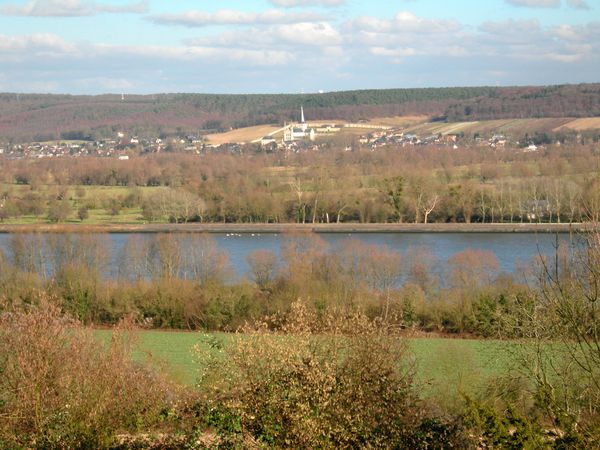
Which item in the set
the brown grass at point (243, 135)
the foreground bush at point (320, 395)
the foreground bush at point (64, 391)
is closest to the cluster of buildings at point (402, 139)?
the brown grass at point (243, 135)

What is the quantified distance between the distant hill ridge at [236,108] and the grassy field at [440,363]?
50898 mm

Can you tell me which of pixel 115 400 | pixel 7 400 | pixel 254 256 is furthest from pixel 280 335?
pixel 254 256

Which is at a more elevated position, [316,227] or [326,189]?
[326,189]

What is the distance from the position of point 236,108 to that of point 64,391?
79.0 meters

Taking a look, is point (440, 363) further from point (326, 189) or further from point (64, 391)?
point (326, 189)

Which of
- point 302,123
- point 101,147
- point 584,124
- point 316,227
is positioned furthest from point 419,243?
point 302,123

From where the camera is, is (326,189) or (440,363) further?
(326,189)

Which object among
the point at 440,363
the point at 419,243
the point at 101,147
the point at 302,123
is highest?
the point at 440,363

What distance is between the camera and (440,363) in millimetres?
8141

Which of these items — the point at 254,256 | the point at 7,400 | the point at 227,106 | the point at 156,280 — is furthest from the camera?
the point at 227,106

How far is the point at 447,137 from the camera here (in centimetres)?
5484

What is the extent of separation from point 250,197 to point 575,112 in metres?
31.7

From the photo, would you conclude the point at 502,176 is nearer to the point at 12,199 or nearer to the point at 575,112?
the point at 12,199

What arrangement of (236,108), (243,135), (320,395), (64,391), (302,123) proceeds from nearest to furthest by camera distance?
(320,395)
(64,391)
(243,135)
(302,123)
(236,108)
